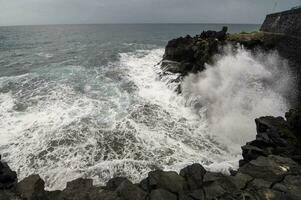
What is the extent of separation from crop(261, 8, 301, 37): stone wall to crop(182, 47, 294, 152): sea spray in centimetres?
279

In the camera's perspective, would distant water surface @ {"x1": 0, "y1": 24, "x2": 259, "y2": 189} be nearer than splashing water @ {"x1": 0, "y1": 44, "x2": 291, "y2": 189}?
Yes

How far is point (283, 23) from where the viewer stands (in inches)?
848

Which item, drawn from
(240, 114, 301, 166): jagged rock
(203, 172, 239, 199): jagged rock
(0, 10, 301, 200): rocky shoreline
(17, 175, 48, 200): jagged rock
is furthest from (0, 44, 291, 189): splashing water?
(203, 172, 239, 199): jagged rock

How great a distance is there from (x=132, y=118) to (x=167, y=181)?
753cm

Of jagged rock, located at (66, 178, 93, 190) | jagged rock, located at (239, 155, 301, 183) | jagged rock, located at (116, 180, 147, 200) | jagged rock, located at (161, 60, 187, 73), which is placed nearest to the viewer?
jagged rock, located at (116, 180, 147, 200)

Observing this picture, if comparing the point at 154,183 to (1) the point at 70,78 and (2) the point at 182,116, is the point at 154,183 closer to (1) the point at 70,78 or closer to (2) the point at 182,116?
(2) the point at 182,116

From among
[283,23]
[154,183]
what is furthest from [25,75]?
[283,23]

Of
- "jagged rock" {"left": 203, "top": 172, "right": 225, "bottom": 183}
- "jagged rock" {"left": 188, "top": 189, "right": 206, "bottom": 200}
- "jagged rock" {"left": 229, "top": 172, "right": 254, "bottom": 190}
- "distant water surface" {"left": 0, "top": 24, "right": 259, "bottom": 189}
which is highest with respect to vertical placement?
"jagged rock" {"left": 229, "top": 172, "right": 254, "bottom": 190}

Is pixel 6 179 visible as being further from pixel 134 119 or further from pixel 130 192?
pixel 134 119

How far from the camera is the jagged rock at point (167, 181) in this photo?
689cm

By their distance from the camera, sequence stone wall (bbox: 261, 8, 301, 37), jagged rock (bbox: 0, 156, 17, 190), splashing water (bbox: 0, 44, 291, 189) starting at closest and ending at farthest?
1. jagged rock (bbox: 0, 156, 17, 190)
2. splashing water (bbox: 0, 44, 291, 189)
3. stone wall (bbox: 261, 8, 301, 37)

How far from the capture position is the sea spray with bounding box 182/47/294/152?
43.0ft

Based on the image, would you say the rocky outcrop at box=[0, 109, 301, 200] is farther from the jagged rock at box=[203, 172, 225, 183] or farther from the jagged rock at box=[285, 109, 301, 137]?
the jagged rock at box=[285, 109, 301, 137]

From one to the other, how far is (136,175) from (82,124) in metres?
5.54
